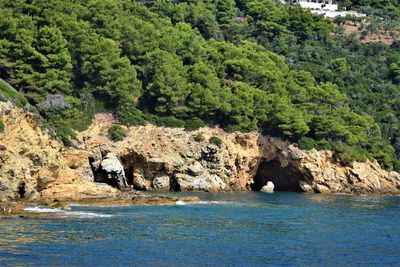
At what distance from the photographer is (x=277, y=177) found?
222 ft

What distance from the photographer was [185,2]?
96188mm

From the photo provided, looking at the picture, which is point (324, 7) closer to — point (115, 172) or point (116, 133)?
point (116, 133)

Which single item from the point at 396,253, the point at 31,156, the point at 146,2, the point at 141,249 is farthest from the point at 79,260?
the point at 146,2

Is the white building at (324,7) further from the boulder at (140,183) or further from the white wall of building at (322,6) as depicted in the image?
the boulder at (140,183)

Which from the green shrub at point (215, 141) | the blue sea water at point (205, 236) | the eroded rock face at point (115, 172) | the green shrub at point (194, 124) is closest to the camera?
the blue sea water at point (205, 236)

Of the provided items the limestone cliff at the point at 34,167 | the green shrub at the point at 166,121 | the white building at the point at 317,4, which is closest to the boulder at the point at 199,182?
the green shrub at the point at 166,121

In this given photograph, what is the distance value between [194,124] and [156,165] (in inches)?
235

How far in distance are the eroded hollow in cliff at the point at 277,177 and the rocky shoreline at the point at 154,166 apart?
9cm

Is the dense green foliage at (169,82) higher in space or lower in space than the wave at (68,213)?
higher

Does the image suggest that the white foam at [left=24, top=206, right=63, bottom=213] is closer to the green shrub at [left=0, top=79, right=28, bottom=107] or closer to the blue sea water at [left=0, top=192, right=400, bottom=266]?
the blue sea water at [left=0, top=192, right=400, bottom=266]

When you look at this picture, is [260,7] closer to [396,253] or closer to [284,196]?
[284,196]

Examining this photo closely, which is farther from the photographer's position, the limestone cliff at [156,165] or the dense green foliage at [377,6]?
the dense green foliage at [377,6]

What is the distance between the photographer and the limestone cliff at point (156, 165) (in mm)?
44688

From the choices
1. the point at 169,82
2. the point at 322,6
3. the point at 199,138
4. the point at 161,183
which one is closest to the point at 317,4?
the point at 322,6
